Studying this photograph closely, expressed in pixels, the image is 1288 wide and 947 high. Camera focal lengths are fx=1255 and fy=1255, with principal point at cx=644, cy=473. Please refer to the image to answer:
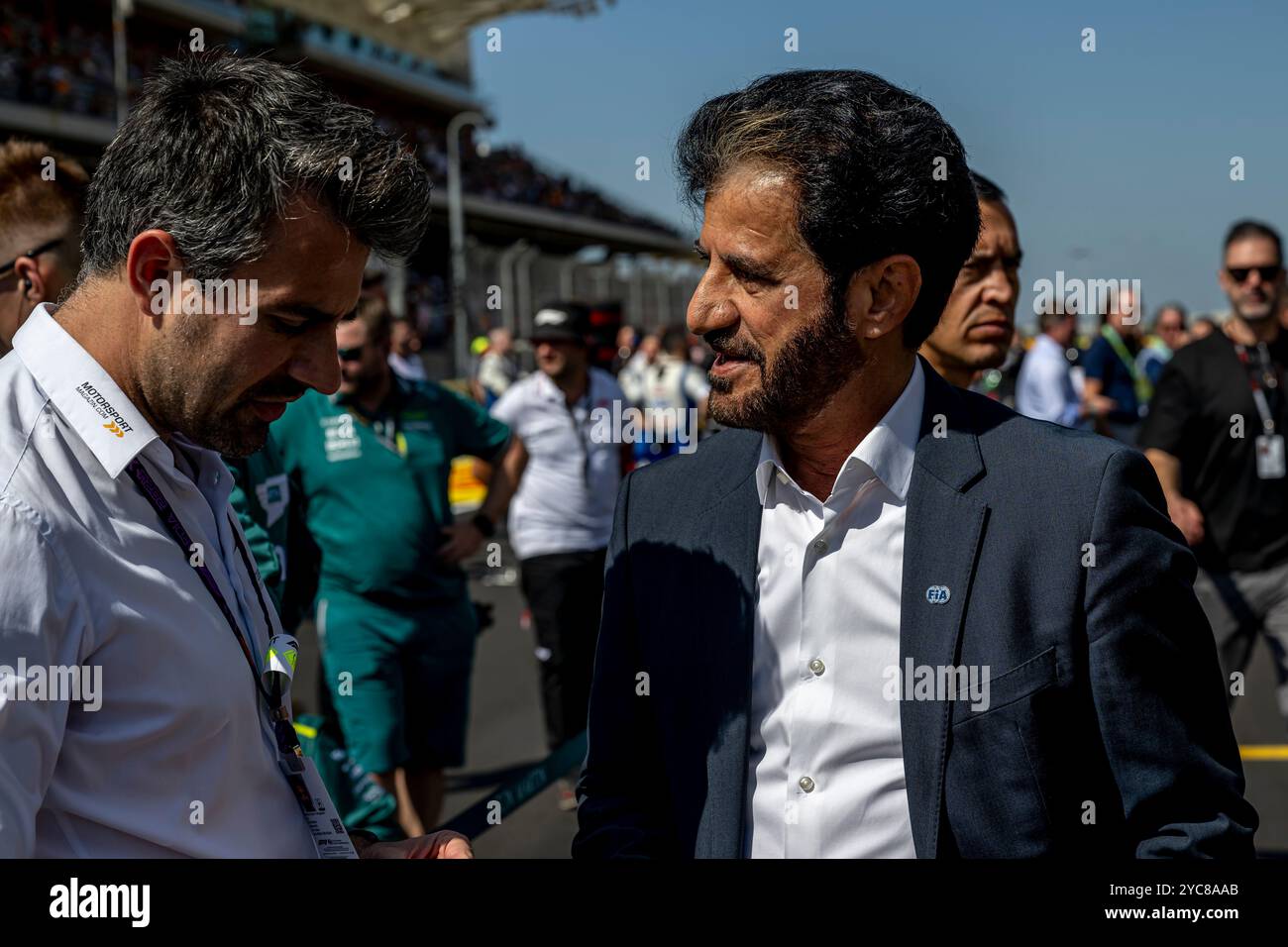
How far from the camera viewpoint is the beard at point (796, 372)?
1827 millimetres

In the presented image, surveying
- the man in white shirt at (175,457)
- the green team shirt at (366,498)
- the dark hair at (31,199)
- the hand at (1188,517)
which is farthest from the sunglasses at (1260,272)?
the dark hair at (31,199)

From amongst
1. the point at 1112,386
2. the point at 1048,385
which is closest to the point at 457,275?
the point at 1112,386

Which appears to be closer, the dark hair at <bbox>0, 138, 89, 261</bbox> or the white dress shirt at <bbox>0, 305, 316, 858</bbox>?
the white dress shirt at <bbox>0, 305, 316, 858</bbox>

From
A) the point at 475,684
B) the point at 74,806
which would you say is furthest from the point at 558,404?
the point at 74,806

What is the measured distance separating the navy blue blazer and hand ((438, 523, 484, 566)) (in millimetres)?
2859

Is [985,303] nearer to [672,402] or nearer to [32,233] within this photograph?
[32,233]

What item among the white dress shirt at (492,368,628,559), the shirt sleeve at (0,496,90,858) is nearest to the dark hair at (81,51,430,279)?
the shirt sleeve at (0,496,90,858)

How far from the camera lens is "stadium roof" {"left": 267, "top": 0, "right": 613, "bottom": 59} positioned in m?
33.8

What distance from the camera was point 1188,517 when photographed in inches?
178

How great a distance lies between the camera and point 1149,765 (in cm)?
161

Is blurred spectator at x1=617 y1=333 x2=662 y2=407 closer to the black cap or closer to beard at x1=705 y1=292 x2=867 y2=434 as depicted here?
the black cap

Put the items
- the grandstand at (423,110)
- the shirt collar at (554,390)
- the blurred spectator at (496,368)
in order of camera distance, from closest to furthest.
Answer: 1. the shirt collar at (554,390)
2. the blurred spectator at (496,368)
3. the grandstand at (423,110)

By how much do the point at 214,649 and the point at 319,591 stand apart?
3273 mm

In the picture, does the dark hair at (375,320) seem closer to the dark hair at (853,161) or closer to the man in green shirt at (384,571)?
the man in green shirt at (384,571)
